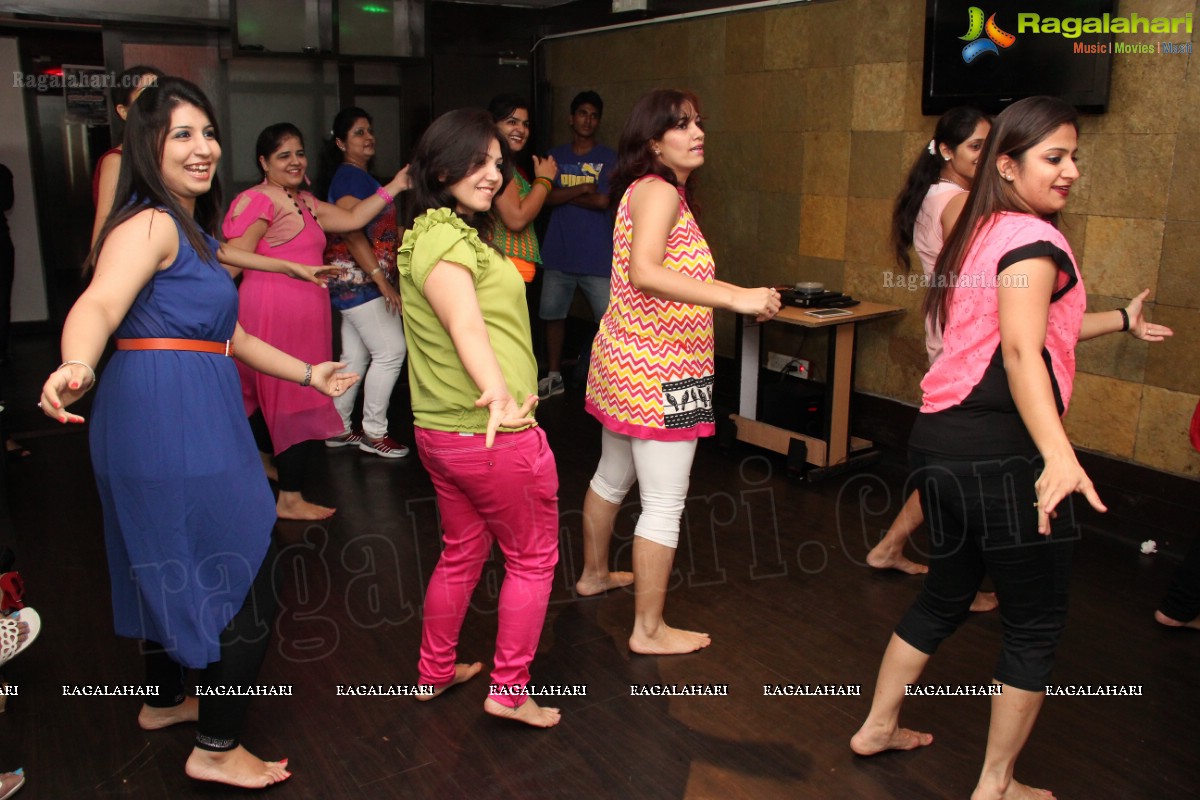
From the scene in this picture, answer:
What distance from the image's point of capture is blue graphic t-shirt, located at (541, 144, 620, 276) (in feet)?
18.3

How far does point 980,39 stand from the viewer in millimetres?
3867

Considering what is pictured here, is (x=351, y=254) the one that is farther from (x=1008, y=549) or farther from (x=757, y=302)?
(x=1008, y=549)

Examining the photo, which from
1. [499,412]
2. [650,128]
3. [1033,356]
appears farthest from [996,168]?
[499,412]

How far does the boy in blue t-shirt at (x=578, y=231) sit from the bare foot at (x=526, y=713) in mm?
3245

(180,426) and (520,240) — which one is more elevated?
(520,240)

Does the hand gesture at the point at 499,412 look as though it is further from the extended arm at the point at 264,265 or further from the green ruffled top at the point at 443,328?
the extended arm at the point at 264,265

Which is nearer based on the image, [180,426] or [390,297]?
[180,426]

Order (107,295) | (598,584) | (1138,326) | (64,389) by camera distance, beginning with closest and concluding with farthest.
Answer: (64,389), (107,295), (1138,326), (598,584)

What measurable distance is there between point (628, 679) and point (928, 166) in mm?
1784

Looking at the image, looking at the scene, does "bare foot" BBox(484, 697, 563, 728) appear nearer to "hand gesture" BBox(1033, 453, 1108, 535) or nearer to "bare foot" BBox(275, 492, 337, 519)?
"hand gesture" BBox(1033, 453, 1108, 535)

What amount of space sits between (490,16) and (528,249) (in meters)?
2.50

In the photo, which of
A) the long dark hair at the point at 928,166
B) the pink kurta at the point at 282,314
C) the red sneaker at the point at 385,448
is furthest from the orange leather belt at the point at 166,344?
the red sneaker at the point at 385,448

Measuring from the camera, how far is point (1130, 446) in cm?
373

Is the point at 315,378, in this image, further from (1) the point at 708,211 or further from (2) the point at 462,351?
(1) the point at 708,211
